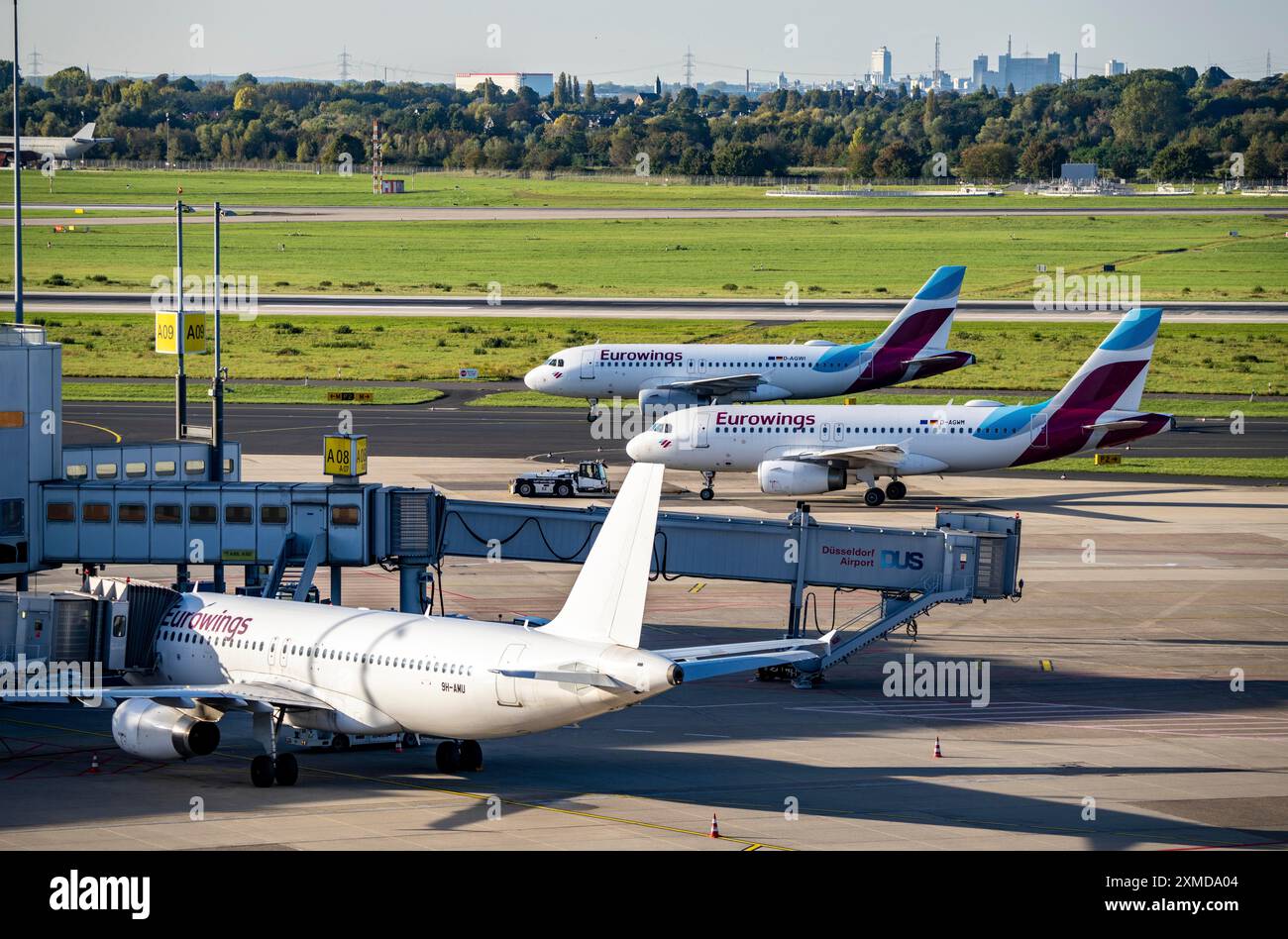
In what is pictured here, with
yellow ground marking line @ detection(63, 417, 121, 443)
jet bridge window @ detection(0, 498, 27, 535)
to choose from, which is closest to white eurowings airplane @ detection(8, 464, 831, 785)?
jet bridge window @ detection(0, 498, 27, 535)

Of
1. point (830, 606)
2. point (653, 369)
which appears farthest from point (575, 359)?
point (830, 606)

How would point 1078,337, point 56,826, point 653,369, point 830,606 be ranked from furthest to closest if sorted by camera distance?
point 1078,337 → point 653,369 → point 830,606 → point 56,826

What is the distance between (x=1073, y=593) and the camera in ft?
216

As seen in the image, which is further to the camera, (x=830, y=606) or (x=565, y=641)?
(x=830, y=606)

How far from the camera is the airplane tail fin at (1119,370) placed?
79000 mm

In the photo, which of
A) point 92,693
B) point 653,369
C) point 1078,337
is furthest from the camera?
point 1078,337

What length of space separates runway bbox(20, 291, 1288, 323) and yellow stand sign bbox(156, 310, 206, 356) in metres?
87.9

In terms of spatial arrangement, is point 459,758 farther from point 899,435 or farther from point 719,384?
point 719,384

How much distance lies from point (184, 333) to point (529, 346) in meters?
76.8

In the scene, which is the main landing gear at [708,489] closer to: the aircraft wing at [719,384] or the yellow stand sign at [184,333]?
the aircraft wing at [719,384]

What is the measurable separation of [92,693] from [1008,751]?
22.8 m

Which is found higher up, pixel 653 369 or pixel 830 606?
pixel 653 369

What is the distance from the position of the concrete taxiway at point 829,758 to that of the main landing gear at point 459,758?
1.72ft
